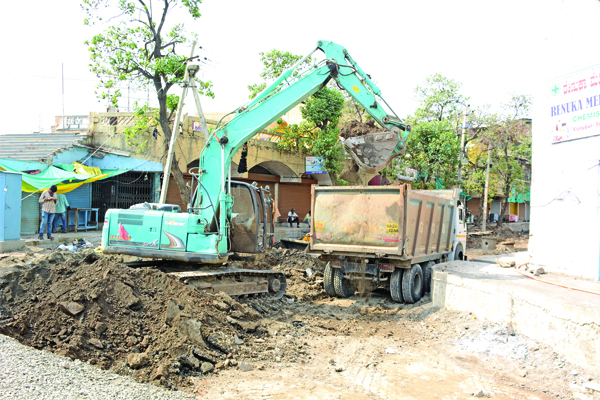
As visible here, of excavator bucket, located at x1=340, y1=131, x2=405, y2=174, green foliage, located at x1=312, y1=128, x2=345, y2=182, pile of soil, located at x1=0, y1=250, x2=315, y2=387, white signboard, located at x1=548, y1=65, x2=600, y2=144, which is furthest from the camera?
green foliage, located at x1=312, y1=128, x2=345, y2=182

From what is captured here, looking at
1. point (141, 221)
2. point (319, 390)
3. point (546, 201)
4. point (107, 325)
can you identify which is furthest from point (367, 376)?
point (546, 201)

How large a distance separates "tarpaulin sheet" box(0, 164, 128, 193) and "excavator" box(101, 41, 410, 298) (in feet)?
23.4

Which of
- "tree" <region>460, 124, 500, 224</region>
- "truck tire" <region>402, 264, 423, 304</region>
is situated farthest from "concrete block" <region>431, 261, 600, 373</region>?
"tree" <region>460, 124, 500, 224</region>

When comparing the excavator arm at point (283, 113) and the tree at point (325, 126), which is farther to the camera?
the tree at point (325, 126)

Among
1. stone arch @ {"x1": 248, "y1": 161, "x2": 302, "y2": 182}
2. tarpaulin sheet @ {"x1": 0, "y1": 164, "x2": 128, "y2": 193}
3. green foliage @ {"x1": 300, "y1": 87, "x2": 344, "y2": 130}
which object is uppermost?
green foliage @ {"x1": 300, "y1": 87, "x2": 344, "y2": 130}

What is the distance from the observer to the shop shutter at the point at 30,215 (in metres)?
14.8

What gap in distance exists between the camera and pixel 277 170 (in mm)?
24656

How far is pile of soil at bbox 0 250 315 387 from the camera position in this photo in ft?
17.0

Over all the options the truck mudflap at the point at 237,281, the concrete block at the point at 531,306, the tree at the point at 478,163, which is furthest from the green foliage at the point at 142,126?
the tree at the point at 478,163

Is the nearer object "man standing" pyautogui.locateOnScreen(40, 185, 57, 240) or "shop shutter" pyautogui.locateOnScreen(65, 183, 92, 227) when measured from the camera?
"man standing" pyautogui.locateOnScreen(40, 185, 57, 240)

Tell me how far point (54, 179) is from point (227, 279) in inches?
346

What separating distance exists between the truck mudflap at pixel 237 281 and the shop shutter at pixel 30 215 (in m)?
10.0

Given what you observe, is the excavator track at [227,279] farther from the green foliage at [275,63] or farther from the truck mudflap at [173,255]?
the green foliage at [275,63]

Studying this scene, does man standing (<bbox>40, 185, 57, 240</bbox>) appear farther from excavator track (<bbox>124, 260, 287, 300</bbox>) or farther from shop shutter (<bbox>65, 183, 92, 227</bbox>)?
excavator track (<bbox>124, 260, 287, 300</bbox>)
